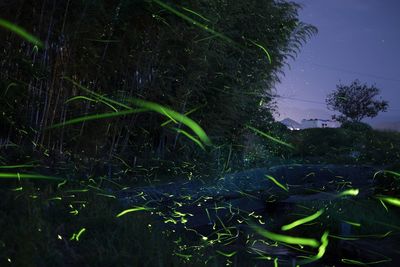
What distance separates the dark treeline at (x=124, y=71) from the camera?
6402mm

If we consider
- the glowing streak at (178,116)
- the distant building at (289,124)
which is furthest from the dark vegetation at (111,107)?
the distant building at (289,124)

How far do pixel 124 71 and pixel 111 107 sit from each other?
0.72m

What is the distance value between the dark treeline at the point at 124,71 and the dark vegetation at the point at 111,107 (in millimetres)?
21

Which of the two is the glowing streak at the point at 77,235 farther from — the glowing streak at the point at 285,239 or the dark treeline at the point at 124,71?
the glowing streak at the point at 285,239

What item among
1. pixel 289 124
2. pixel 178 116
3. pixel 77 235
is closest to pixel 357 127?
pixel 289 124

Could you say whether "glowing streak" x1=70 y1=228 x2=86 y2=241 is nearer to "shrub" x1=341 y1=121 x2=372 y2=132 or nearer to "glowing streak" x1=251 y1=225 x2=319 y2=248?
"glowing streak" x1=251 y1=225 x2=319 y2=248

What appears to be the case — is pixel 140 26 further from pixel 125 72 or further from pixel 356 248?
pixel 356 248

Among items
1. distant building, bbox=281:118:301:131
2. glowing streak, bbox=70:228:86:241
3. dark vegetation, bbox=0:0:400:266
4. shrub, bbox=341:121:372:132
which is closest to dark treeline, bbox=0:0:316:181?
dark vegetation, bbox=0:0:400:266

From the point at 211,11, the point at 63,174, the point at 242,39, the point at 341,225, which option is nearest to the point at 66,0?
the point at 63,174

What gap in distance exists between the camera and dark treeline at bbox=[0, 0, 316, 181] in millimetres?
6402

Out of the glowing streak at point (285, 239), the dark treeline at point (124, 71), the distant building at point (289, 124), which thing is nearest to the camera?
the dark treeline at point (124, 71)

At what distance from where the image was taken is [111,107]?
7648 millimetres

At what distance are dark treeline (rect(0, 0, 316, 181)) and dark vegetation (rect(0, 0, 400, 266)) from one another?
21 mm

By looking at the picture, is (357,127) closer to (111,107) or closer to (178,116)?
(178,116)
